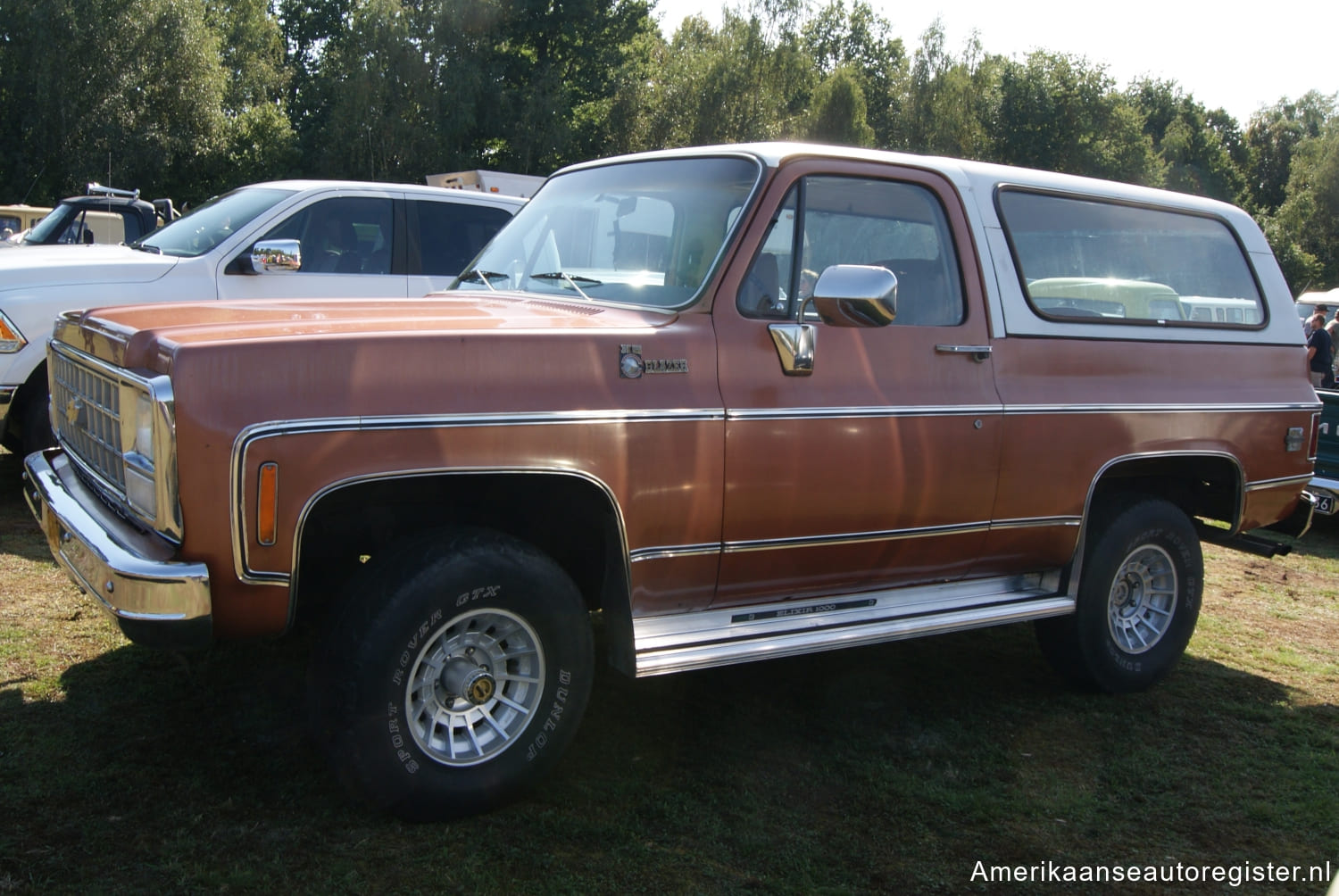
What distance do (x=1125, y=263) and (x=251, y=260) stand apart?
5062mm

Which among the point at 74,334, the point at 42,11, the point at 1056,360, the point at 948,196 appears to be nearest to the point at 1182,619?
the point at 1056,360

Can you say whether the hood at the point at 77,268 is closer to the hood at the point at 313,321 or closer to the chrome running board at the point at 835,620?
the hood at the point at 313,321

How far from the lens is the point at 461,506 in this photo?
3492 millimetres

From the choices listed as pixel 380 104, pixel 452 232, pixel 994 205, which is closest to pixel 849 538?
pixel 994 205

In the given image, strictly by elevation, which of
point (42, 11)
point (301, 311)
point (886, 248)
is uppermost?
point (42, 11)

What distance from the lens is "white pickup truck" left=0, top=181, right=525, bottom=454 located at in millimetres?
6281

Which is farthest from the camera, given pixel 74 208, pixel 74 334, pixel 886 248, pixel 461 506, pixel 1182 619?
pixel 74 208

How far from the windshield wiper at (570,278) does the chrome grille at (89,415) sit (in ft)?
5.13

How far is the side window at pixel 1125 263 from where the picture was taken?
14.7 ft

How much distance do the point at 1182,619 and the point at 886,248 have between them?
2.31m

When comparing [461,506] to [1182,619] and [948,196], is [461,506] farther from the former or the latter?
[1182,619]

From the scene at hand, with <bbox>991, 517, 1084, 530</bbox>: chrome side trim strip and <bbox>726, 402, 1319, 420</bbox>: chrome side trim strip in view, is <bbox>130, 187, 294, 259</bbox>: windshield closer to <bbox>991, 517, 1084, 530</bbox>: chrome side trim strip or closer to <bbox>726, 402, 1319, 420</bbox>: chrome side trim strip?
<bbox>726, 402, 1319, 420</bbox>: chrome side trim strip

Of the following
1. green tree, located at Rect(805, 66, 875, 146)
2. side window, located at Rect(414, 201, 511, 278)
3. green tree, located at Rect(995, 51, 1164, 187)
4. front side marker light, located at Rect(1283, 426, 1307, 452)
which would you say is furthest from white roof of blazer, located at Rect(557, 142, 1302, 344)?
green tree, located at Rect(995, 51, 1164, 187)

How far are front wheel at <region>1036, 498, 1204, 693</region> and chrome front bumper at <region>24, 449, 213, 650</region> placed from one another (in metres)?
3.50
